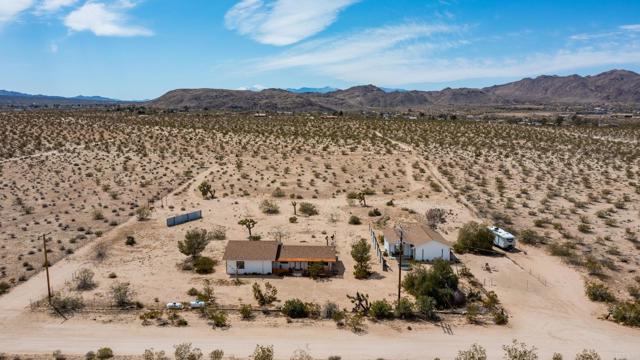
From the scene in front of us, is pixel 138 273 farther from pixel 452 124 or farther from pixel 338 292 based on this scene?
pixel 452 124

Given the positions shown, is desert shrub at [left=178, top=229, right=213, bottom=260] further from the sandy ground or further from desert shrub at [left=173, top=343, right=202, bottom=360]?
desert shrub at [left=173, top=343, right=202, bottom=360]

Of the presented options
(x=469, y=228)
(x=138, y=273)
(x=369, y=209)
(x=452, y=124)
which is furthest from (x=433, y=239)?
(x=452, y=124)

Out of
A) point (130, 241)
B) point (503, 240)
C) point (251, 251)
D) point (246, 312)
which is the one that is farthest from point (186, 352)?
point (503, 240)

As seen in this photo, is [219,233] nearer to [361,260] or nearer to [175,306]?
[175,306]

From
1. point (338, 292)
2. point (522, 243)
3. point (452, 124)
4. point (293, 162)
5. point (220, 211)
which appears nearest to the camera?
point (338, 292)

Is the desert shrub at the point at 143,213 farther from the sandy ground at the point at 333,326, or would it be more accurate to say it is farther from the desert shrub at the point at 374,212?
the desert shrub at the point at 374,212

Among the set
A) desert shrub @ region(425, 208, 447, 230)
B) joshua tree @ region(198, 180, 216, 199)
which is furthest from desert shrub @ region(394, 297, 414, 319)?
joshua tree @ region(198, 180, 216, 199)
